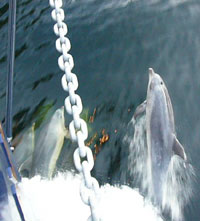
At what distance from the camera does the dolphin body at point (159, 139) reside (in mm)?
4219

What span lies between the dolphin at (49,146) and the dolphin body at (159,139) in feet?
3.67

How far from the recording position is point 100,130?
4.96 meters

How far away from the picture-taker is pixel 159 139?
432 centimetres

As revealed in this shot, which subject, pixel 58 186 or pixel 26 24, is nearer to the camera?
pixel 58 186

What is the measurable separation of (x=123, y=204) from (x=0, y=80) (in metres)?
2.89

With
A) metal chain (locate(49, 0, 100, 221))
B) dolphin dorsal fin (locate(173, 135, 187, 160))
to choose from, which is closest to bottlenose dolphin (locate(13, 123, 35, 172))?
dolphin dorsal fin (locate(173, 135, 187, 160))

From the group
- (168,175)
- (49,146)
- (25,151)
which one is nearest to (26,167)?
(25,151)

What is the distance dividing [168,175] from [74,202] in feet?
3.68

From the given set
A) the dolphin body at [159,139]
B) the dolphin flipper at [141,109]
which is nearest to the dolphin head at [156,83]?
the dolphin body at [159,139]

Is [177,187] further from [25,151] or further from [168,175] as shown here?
[25,151]

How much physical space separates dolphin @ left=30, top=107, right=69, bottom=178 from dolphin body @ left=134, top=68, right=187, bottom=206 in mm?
1118

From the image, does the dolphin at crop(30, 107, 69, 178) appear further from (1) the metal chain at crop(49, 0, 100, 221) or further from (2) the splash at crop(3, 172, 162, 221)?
(1) the metal chain at crop(49, 0, 100, 221)

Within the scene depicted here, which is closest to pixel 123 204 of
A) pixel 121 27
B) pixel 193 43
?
pixel 193 43

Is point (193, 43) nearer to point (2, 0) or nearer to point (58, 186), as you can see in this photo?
point (58, 186)
